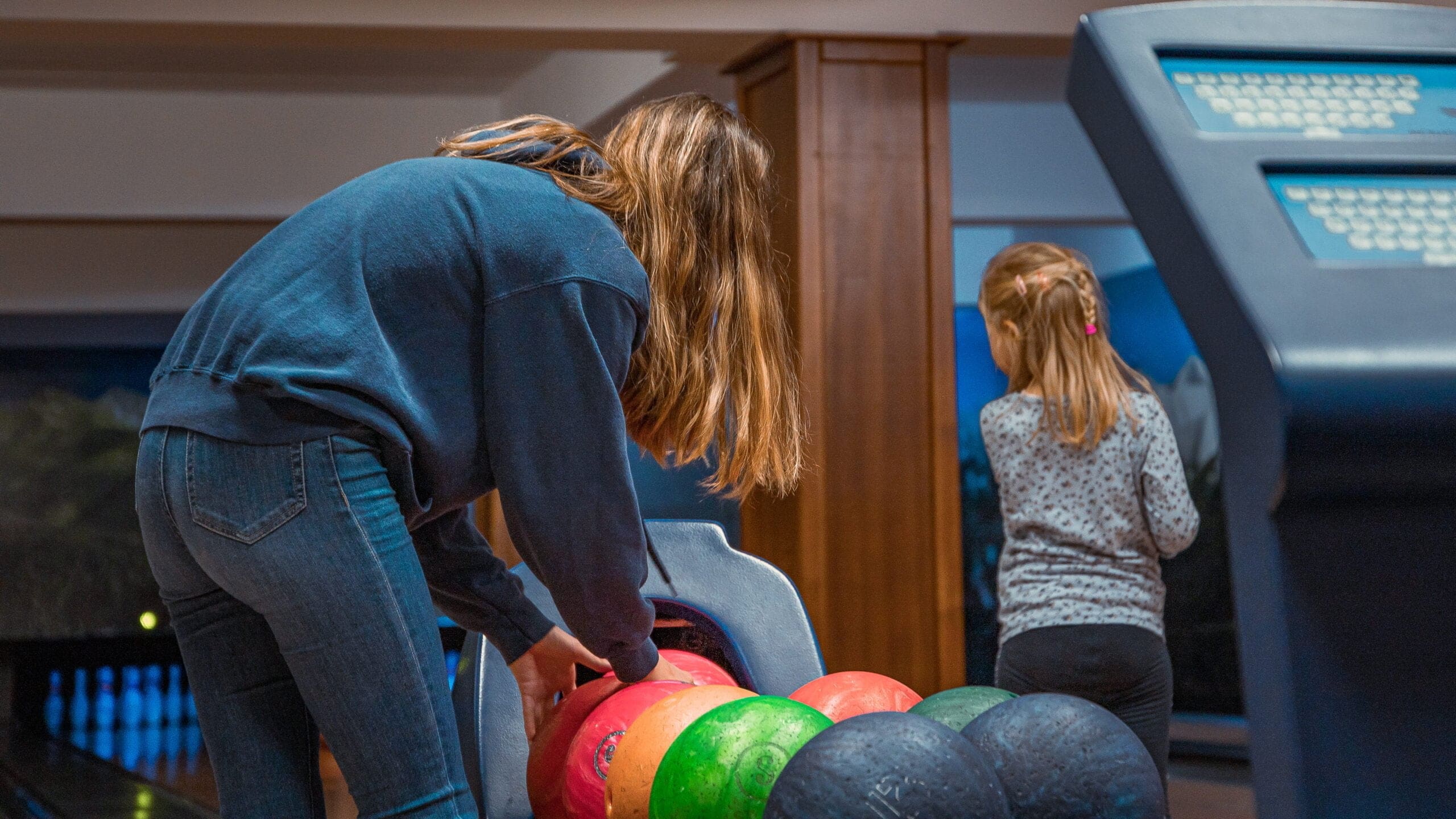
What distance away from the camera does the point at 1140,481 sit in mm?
2266

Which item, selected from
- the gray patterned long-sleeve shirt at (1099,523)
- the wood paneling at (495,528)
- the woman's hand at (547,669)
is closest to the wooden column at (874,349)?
the wood paneling at (495,528)

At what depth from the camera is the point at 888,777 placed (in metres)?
1.12

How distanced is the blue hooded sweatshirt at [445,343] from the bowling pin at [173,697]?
810cm

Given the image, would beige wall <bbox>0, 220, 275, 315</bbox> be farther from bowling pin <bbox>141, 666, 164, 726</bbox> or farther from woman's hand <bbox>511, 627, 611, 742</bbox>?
woman's hand <bbox>511, 627, 611, 742</bbox>

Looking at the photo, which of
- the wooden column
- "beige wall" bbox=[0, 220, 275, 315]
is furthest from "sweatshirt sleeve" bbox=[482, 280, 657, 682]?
"beige wall" bbox=[0, 220, 275, 315]

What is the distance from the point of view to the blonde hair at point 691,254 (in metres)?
1.36

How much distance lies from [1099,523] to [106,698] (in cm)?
797

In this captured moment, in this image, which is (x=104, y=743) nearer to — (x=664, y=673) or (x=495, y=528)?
(x=495, y=528)

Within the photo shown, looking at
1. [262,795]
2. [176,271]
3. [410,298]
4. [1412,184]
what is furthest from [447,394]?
[176,271]

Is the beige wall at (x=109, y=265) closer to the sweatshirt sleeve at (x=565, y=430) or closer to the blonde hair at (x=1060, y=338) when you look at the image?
the blonde hair at (x=1060, y=338)

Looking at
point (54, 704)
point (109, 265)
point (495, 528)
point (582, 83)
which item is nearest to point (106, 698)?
point (54, 704)

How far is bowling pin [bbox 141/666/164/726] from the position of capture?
27.7 feet

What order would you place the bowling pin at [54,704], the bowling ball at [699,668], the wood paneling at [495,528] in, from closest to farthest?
the bowling ball at [699,668]
the wood paneling at [495,528]
the bowling pin at [54,704]

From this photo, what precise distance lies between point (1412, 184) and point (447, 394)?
2.61 ft
